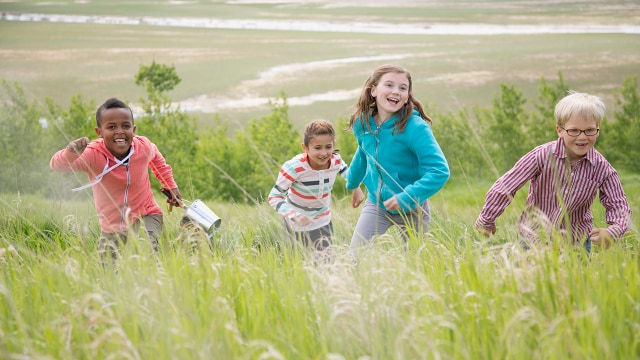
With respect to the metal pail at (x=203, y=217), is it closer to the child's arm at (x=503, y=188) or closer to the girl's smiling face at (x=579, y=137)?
the child's arm at (x=503, y=188)

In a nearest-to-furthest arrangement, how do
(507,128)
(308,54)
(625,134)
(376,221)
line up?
1. (376,221)
2. (507,128)
3. (625,134)
4. (308,54)

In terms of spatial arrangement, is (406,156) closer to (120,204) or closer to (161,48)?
(120,204)

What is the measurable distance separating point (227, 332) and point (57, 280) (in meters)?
1.14

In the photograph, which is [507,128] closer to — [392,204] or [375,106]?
[375,106]

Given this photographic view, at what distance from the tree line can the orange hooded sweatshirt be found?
567 inches

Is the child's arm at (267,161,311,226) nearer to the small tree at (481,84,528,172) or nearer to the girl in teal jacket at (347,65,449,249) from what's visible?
the girl in teal jacket at (347,65,449,249)

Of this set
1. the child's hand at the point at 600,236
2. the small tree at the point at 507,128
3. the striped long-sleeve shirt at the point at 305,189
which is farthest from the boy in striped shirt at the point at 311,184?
the small tree at the point at 507,128

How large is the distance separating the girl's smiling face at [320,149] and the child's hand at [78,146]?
4.33 feet

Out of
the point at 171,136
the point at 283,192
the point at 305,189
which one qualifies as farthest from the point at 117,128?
the point at 171,136

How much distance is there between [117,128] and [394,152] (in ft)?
5.46

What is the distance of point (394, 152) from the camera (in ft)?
14.2

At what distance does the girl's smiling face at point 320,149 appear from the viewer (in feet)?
14.7

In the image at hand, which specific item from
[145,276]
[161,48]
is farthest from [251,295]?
[161,48]

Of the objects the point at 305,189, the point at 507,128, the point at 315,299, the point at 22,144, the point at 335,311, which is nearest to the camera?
the point at 335,311
